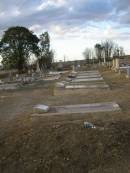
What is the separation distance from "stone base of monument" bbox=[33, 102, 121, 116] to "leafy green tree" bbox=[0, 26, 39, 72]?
3454 centimetres

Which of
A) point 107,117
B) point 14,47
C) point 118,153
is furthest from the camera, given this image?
point 14,47

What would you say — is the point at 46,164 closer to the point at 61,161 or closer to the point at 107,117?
the point at 61,161

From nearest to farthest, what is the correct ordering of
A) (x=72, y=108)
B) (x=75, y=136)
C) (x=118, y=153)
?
(x=118, y=153), (x=75, y=136), (x=72, y=108)

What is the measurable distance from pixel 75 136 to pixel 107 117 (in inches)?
73.2

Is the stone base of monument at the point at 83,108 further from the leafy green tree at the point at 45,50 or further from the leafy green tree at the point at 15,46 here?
the leafy green tree at the point at 45,50

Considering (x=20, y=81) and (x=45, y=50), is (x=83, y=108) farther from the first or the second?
(x=45, y=50)

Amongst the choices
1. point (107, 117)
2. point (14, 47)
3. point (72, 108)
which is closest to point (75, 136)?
point (107, 117)

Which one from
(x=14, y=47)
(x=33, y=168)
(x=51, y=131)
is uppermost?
(x=14, y=47)

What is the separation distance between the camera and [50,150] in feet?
19.6

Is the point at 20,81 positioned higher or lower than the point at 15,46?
lower

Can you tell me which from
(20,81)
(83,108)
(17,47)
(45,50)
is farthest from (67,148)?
(45,50)

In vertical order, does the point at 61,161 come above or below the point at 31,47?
below

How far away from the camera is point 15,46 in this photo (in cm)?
4359

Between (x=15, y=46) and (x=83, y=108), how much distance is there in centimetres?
3525
